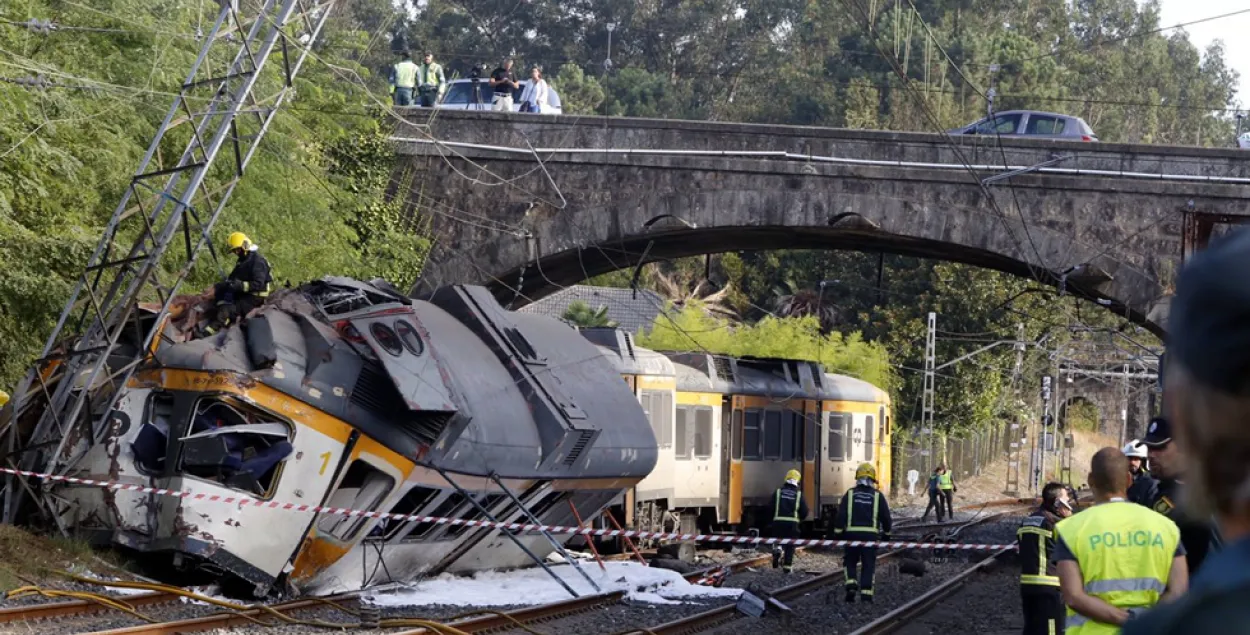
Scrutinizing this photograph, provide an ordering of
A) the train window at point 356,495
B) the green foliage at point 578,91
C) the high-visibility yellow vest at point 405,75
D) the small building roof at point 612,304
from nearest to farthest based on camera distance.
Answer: the train window at point 356,495 → the high-visibility yellow vest at point 405,75 → the small building roof at point 612,304 → the green foliage at point 578,91

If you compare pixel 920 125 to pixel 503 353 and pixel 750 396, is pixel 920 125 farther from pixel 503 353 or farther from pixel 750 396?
pixel 503 353

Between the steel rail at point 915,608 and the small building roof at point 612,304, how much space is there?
4163cm

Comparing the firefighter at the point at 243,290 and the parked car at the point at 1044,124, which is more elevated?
the parked car at the point at 1044,124

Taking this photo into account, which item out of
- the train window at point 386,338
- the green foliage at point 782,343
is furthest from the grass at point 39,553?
the green foliage at point 782,343

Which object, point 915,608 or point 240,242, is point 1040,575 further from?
point 240,242

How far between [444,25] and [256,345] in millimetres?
70509

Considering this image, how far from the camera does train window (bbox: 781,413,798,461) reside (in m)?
29.5

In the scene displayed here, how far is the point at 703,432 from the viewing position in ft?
86.5

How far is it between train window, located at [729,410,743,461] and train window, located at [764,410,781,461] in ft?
3.23

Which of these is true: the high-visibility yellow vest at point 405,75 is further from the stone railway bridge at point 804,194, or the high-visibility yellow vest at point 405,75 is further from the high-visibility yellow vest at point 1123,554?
the high-visibility yellow vest at point 1123,554

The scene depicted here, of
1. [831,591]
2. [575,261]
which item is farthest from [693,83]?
[831,591]

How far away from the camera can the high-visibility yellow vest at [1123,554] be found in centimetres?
670

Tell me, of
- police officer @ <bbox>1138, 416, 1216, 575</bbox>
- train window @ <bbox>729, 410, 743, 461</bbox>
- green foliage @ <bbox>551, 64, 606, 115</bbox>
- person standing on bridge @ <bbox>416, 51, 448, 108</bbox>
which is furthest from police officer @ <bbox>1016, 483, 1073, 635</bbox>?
green foliage @ <bbox>551, 64, 606, 115</bbox>

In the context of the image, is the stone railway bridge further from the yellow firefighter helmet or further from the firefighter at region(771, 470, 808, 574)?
the yellow firefighter helmet
